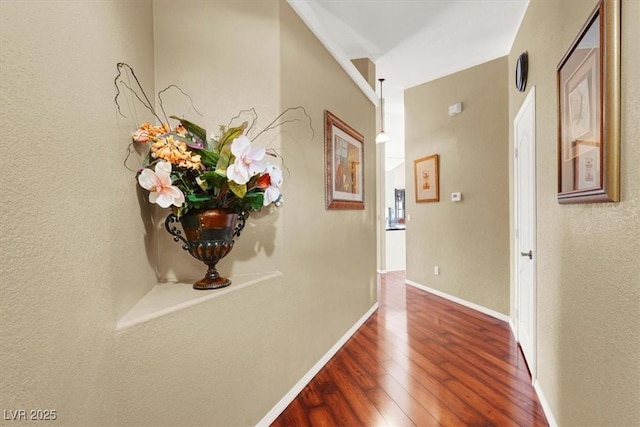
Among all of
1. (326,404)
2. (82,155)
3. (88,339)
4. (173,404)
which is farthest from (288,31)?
(326,404)

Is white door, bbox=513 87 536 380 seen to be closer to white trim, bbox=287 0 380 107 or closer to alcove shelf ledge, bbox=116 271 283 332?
white trim, bbox=287 0 380 107

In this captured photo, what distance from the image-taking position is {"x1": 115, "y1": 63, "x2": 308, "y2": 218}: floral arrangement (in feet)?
3.92

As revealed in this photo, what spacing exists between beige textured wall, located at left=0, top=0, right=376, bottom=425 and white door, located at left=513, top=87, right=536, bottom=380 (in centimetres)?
149

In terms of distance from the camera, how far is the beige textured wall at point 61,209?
0.68 metres

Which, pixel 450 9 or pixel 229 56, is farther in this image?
pixel 450 9

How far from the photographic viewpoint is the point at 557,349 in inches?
66.8

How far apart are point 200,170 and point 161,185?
203mm

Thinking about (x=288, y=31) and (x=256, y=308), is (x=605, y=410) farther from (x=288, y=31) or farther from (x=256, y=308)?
(x=288, y=31)

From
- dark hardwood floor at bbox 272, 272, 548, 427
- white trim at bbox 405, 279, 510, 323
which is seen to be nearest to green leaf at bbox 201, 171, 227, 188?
dark hardwood floor at bbox 272, 272, 548, 427

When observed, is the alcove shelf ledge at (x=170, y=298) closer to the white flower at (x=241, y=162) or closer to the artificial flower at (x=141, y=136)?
the white flower at (x=241, y=162)

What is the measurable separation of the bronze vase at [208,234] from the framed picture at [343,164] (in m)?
1.13

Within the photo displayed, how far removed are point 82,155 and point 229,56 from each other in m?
1.10

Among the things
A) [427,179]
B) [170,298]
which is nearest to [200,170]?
[170,298]

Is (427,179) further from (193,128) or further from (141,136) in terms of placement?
(141,136)
